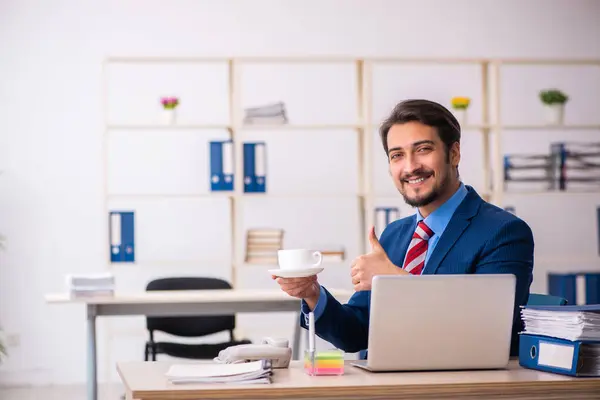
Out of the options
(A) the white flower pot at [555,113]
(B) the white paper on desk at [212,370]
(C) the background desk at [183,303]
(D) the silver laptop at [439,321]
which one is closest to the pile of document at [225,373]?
(B) the white paper on desk at [212,370]

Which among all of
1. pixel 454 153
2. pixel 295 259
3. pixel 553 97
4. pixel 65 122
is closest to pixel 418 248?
pixel 454 153

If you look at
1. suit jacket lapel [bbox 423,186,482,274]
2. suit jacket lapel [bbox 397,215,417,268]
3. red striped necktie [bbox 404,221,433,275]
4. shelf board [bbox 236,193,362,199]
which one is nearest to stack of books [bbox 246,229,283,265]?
shelf board [bbox 236,193,362,199]

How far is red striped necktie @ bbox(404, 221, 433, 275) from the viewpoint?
248 cm

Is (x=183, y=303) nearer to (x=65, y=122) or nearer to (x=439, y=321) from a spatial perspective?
(x=65, y=122)

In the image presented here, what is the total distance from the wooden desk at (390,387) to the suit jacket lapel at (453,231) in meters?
0.46

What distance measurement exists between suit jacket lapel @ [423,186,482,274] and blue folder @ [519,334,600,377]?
→ 0.39m

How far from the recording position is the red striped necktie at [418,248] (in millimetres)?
2477

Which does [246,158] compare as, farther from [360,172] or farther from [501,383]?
[501,383]

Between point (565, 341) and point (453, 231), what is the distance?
515 mm

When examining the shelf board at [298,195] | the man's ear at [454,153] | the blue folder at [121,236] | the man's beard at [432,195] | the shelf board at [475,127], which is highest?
the shelf board at [475,127]

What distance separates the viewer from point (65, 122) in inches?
244

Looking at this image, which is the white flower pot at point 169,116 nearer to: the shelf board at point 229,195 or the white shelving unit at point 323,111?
the white shelving unit at point 323,111

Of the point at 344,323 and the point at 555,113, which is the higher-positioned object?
the point at 555,113

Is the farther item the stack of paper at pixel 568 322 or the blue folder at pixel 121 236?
the blue folder at pixel 121 236
